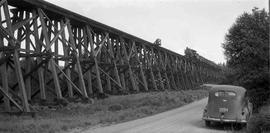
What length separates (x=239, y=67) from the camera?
68.0 feet

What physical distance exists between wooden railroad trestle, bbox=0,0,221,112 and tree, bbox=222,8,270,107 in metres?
8.69

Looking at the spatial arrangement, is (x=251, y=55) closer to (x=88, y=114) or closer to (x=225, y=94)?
(x=225, y=94)

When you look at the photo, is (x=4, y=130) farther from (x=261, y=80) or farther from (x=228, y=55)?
(x=228, y=55)

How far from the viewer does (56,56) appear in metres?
20.4

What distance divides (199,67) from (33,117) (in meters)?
58.4

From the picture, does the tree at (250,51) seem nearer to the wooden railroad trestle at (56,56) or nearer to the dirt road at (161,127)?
the dirt road at (161,127)

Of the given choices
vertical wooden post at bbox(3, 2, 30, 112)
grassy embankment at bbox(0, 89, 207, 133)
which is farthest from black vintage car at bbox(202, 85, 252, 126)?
vertical wooden post at bbox(3, 2, 30, 112)

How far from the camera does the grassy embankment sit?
12.6 m

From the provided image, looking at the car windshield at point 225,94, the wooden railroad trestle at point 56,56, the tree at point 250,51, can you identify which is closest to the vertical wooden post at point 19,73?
the wooden railroad trestle at point 56,56

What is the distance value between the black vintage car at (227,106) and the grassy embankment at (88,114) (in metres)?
4.05

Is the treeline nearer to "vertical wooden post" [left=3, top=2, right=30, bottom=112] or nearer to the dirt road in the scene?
the dirt road

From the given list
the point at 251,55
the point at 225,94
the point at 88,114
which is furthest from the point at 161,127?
the point at 251,55

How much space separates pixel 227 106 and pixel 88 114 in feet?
21.8

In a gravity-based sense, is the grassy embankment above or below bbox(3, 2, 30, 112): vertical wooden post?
below
